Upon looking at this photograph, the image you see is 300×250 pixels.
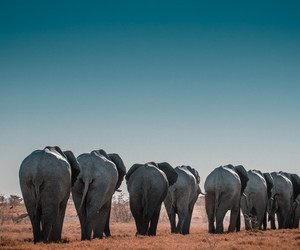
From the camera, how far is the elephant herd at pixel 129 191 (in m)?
12.7

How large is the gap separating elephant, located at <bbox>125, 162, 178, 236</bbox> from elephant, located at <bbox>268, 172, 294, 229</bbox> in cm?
1243

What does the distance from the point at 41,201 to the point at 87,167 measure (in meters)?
2.75

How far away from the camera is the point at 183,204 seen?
21.0m

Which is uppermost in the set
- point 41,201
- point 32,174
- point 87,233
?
point 32,174

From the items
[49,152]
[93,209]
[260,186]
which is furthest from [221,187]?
[49,152]

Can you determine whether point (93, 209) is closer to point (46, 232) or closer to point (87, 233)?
point (87, 233)

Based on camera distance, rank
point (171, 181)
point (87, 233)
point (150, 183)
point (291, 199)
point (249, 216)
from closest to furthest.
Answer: point (87, 233), point (150, 183), point (171, 181), point (249, 216), point (291, 199)

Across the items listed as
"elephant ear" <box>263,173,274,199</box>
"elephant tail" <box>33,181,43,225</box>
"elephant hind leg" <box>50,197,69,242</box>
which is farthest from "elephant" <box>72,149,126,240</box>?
"elephant ear" <box>263,173,274,199</box>

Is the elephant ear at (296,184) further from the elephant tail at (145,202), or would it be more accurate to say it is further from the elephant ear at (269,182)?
the elephant tail at (145,202)

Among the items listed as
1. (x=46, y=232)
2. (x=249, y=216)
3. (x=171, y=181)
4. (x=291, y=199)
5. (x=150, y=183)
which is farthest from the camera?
(x=291, y=199)

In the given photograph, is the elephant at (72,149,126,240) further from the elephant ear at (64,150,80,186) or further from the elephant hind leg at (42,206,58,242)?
the elephant hind leg at (42,206,58,242)

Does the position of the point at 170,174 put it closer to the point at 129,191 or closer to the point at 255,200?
the point at 129,191

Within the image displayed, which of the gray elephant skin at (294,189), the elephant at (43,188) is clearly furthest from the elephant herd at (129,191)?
the gray elephant skin at (294,189)

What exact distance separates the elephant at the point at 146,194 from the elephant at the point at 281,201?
12.4m
